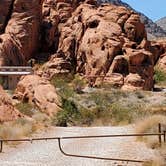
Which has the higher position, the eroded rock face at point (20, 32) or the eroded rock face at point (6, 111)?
the eroded rock face at point (6, 111)

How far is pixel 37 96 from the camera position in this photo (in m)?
38.2

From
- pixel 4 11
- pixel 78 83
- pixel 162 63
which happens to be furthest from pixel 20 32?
pixel 162 63

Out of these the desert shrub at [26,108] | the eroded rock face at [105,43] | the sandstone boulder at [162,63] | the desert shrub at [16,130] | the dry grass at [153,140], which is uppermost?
Answer: the dry grass at [153,140]

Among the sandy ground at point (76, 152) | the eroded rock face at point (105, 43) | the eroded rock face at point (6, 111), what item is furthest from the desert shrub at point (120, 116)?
the eroded rock face at point (105, 43)

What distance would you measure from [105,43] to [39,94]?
2756 cm

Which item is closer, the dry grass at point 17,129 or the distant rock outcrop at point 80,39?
the dry grass at point 17,129

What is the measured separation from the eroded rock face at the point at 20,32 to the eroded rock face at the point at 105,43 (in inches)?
155

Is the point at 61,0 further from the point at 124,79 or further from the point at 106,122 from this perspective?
the point at 106,122

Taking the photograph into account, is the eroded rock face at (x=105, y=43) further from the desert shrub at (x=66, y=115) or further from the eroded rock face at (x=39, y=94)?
the desert shrub at (x=66, y=115)

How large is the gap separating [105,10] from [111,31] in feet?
22.1

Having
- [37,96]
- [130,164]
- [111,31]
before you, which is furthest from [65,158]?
[111,31]

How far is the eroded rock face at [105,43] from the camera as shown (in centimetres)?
6291

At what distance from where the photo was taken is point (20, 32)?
73.1m

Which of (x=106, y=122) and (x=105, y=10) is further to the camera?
(x=105, y=10)
